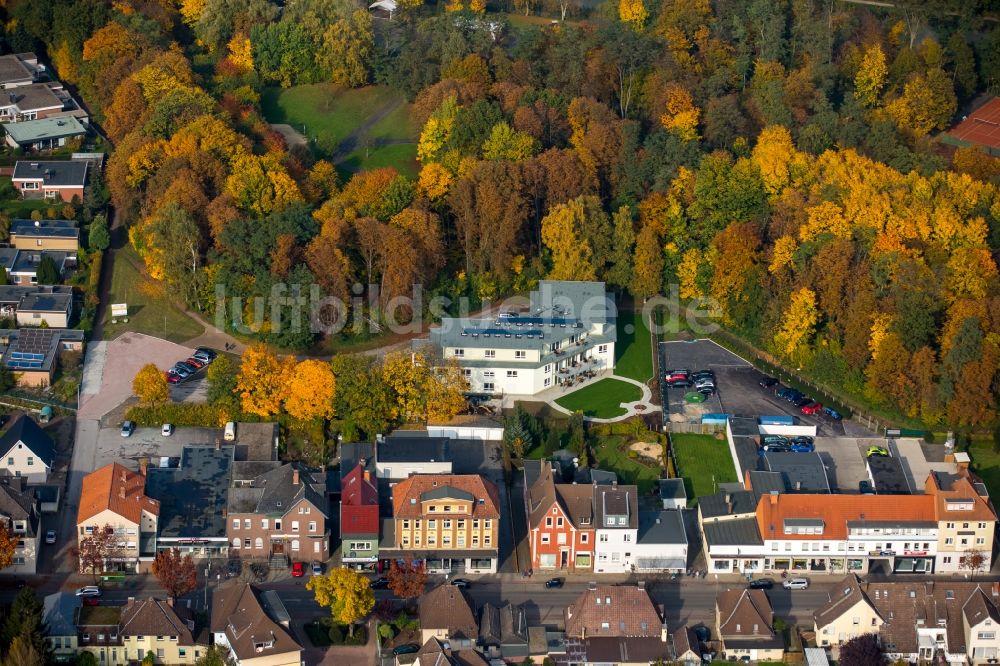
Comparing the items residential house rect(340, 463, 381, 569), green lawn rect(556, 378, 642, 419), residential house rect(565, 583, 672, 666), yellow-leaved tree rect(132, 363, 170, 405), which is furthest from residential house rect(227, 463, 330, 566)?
green lawn rect(556, 378, 642, 419)

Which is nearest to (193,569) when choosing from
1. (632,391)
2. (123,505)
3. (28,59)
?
(123,505)

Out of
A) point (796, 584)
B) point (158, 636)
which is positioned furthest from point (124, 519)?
point (796, 584)

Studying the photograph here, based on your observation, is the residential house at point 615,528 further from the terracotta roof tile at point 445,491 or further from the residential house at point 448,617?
the residential house at point 448,617

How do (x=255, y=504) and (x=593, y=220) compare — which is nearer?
(x=255, y=504)

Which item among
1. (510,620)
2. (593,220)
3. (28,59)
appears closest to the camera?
(510,620)

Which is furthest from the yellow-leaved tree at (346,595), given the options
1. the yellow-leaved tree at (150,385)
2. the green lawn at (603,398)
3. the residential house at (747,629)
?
the green lawn at (603,398)

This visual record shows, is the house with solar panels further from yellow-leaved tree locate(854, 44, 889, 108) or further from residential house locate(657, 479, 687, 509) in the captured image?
yellow-leaved tree locate(854, 44, 889, 108)

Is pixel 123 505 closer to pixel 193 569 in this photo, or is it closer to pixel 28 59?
pixel 193 569
